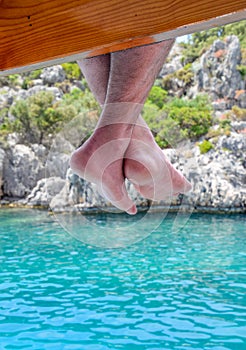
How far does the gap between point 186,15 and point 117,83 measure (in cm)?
26

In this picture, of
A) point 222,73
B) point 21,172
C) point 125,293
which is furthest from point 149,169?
point 222,73

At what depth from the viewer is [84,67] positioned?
868mm

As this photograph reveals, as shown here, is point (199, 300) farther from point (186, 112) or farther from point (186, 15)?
point (186, 112)

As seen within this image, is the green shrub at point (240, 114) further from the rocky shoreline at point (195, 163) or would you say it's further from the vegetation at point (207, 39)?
the vegetation at point (207, 39)

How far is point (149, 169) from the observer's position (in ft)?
2.84

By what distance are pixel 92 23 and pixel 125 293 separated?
16.4 ft

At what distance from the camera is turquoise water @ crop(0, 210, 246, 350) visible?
3961 millimetres

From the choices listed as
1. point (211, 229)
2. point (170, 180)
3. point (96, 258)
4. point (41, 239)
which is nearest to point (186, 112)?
point (211, 229)

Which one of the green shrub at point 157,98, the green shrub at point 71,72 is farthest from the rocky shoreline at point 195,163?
the green shrub at point 157,98

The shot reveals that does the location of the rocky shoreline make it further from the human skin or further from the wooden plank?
the wooden plank

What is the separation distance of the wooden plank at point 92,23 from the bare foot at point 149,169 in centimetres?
26

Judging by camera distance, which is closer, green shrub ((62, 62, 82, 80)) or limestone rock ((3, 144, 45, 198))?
limestone rock ((3, 144, 45, 198))

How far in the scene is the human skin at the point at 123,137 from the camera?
728 millimetres

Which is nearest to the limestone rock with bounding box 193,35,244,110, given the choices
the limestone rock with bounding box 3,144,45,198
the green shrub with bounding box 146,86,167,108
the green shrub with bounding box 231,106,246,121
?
the green shrub with bounding box 231,106,246,121
